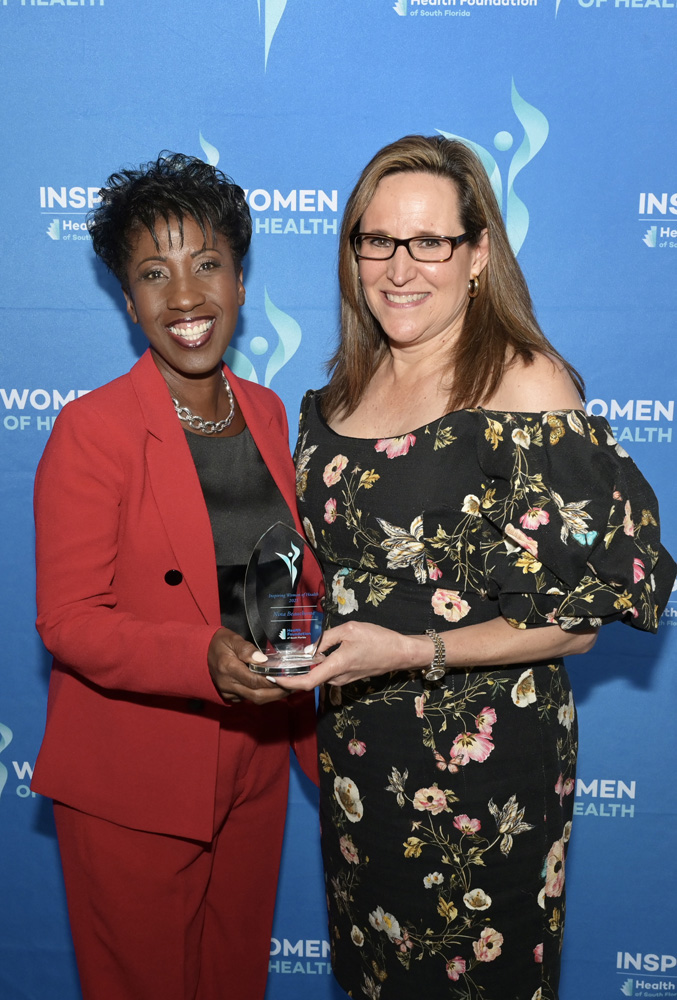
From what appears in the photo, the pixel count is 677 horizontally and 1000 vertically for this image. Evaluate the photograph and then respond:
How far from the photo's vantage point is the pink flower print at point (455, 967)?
1.59m

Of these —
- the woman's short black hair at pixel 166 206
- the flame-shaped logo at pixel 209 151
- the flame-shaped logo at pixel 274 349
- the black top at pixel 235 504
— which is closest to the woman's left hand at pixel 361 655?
the black top at pixel 235 504

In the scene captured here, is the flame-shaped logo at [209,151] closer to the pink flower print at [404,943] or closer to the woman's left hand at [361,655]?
the woman's left hand at [361,655]

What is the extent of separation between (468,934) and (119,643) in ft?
2.65

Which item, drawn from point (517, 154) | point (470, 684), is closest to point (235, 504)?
point (470, 684)

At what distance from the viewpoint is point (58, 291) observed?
2.34 metres

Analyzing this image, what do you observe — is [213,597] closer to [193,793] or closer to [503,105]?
[193,793]

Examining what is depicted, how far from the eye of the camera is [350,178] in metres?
2.27

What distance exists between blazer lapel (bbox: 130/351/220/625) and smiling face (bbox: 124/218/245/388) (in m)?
0.15

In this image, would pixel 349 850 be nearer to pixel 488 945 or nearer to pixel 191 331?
pixel 488 945

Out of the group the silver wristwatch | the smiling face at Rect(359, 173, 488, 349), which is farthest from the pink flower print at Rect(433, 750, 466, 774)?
the smiling face at Rect(359, 173, 488, 349)

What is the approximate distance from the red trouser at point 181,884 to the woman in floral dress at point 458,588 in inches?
8.0

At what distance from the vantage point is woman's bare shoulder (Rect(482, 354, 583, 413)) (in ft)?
4.92

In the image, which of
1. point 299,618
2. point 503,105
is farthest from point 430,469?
point 503,105

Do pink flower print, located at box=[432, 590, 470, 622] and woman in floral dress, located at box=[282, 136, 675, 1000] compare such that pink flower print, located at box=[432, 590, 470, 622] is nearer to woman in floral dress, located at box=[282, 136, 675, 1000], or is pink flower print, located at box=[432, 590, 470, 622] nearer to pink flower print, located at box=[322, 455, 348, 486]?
woman in floral dress, located at box=[282, 136, 675, 1000]
